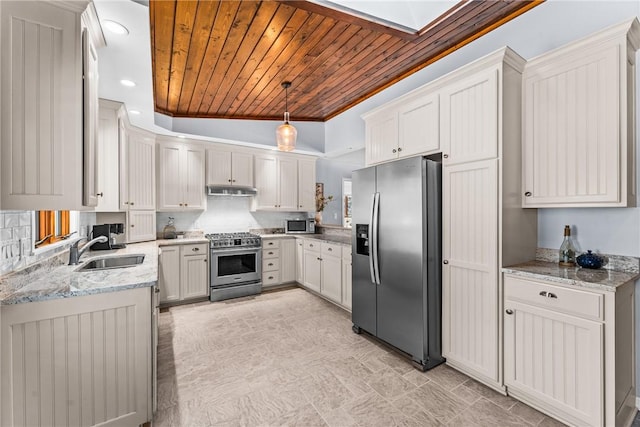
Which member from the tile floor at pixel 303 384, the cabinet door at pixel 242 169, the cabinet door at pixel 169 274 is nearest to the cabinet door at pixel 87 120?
the tile floor at pixel 303 384

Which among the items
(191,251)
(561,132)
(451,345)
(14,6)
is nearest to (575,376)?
(451,345)

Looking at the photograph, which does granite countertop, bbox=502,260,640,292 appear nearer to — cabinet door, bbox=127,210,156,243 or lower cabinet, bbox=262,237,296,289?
lower cabinet, bbox=262,237,296,289

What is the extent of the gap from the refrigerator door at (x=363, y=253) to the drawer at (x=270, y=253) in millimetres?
1902

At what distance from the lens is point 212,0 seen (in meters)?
2.04

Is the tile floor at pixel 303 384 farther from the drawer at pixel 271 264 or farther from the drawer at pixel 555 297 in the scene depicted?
the drawer at pixel 271 264

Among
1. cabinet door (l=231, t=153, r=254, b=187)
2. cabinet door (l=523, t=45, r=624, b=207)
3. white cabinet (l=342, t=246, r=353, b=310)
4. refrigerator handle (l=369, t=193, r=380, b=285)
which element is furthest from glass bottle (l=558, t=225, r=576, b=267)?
cabinet door (l=231, t=153, r=254, b=187)

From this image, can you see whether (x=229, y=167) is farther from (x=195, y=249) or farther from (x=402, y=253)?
(x=402, y=253)

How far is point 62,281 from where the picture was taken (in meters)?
1.69

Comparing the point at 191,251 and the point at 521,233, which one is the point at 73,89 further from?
the point at 521,233

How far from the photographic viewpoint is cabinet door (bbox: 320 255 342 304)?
12.2ft

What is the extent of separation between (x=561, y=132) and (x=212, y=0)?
2683 mm

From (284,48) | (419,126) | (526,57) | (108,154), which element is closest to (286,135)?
(284,48)

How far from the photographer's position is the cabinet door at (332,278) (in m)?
3.73

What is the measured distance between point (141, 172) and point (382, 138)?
3103mm
